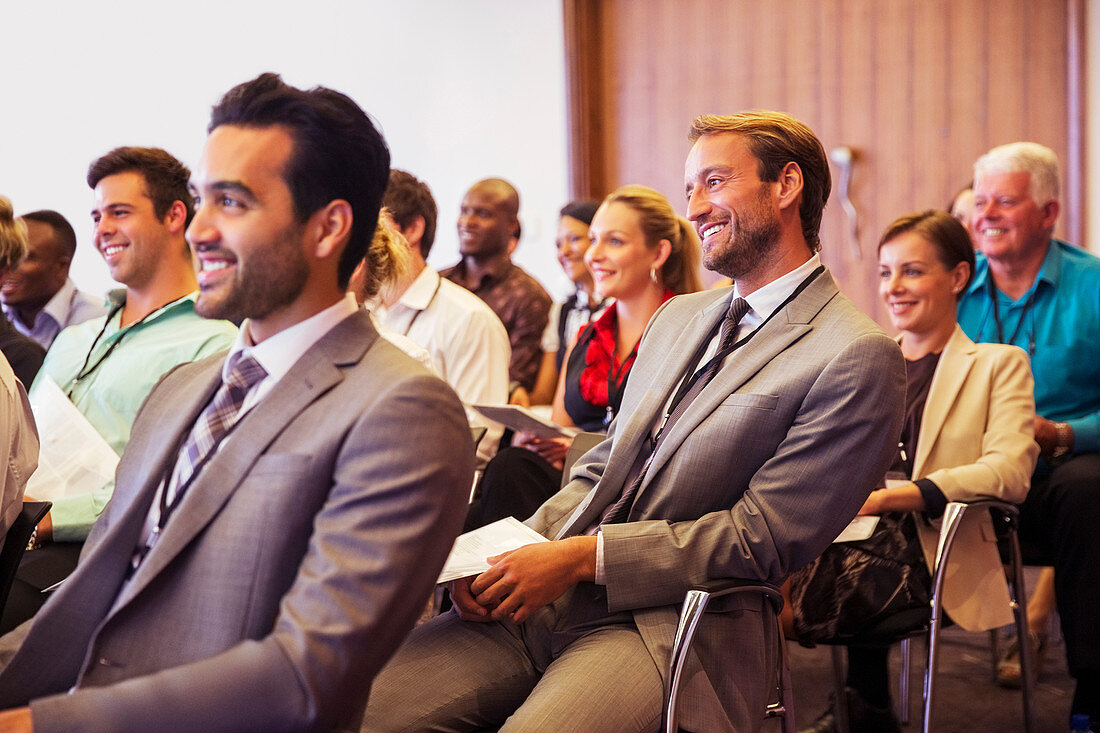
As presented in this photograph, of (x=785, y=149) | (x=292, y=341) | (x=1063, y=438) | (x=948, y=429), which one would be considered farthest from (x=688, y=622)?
(x=1063, y=438)

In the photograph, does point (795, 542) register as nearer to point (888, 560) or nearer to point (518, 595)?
point (518, 595)

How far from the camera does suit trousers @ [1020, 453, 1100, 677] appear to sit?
8.70 feet

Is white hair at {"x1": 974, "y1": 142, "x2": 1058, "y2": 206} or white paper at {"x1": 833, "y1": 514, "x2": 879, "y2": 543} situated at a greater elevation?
white hair at {"x1": 974, "y1": 142, "x2": 1058, "y2": 206}

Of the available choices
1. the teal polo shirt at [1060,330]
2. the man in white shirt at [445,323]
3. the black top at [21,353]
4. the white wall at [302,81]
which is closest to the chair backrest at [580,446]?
the man in white shirt at [445,323]

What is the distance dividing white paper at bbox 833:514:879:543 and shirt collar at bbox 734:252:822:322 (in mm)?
618

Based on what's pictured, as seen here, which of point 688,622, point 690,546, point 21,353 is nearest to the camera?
point 688,622

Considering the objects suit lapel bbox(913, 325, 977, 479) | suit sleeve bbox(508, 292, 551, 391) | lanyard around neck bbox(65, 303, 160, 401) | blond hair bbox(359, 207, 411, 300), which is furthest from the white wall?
suit lapel bbox(913, 325, 977, 479)

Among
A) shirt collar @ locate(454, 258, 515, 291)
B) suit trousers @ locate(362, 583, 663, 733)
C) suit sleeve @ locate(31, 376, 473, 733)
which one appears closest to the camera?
suit sleeve @ locate(31, 376, 473, 733)

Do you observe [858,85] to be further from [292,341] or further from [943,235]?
[292,341]

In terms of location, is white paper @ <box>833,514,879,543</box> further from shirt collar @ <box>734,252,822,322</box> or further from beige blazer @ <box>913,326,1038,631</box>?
shirt collar @ <box>734,252,822,322</box>

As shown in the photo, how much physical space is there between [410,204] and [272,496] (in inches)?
99.2

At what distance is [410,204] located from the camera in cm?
363

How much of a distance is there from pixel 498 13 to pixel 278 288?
18.2 feet

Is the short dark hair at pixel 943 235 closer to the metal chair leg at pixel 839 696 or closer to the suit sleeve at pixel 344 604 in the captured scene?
the metal chair leg at pixel 839 696
